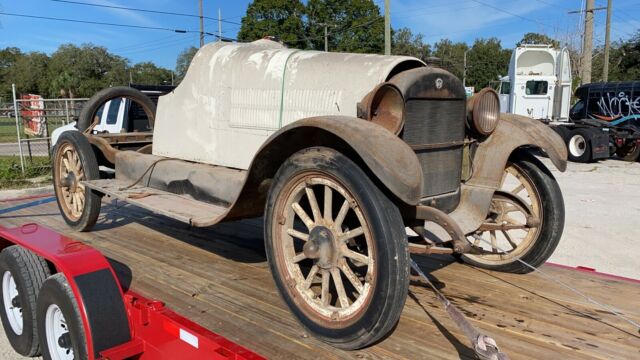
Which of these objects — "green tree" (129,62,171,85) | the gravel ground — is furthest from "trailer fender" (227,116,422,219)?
"green tree" (129,62,171,85)

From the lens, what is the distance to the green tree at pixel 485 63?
62.4 metres

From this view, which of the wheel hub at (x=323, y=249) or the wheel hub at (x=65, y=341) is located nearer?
the wheel hub at (x=323, y=249)

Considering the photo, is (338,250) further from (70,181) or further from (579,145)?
(579,145)

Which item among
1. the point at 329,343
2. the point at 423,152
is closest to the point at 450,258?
the point at 423,152

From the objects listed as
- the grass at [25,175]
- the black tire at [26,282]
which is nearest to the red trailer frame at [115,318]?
the black tire at [26,282]

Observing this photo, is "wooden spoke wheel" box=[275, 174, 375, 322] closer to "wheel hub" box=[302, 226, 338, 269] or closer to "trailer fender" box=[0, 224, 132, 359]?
"wheel hub" box=[302, 226, 338, 269]

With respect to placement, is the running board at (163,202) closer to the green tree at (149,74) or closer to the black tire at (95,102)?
the black tire at (95,102)

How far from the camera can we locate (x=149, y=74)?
3231 inches

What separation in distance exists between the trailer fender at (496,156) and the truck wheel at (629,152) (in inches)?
558

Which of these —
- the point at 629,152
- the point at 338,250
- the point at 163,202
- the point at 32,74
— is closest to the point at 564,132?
the point at 629,152

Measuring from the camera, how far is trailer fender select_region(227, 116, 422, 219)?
2117mm

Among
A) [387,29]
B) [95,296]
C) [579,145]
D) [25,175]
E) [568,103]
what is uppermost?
[387,29]

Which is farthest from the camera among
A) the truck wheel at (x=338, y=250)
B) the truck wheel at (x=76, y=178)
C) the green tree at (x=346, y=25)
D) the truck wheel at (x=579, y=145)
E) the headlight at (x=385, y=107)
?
the green tree at (x=346, y=25)

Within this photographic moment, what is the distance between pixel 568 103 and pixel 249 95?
1702 cm
